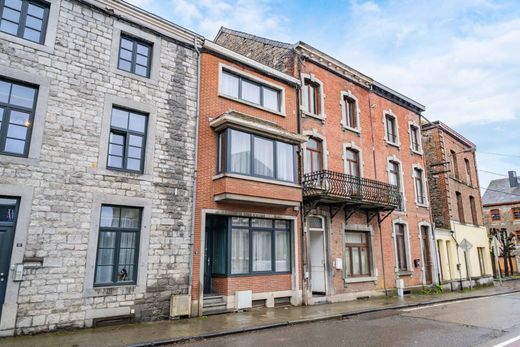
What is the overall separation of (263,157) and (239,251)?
3342 millimetres

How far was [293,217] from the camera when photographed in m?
13.2

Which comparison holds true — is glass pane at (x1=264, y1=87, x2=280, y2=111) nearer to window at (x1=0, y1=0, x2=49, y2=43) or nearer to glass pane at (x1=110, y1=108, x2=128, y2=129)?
glass pane at (x1=110, y1=108, x2=128, y2=129)

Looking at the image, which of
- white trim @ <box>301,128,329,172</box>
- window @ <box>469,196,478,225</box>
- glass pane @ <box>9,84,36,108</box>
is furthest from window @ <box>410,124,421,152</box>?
glass pane @ <box>9,84,36,108</box>

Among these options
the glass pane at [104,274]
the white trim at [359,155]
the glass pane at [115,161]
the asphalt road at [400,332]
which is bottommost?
the asphalt road at [400,332]

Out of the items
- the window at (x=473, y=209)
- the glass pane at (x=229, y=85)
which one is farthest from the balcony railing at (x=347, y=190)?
the window at (x=473, y=209)

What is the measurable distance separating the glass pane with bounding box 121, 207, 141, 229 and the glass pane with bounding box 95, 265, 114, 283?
117 cm

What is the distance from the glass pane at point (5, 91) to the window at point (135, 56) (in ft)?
9.55

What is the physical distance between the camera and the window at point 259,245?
11.7 metres

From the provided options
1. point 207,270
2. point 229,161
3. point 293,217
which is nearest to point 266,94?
point 229,161

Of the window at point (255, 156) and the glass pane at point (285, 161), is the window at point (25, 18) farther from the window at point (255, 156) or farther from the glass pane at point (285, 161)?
the glass pane at point (285, 161)

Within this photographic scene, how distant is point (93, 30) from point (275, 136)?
6548 mm

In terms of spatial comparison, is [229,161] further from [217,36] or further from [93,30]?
[217,36]

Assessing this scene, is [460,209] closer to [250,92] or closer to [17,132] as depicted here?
[250,92]

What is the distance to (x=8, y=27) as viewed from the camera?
28.3 feet
